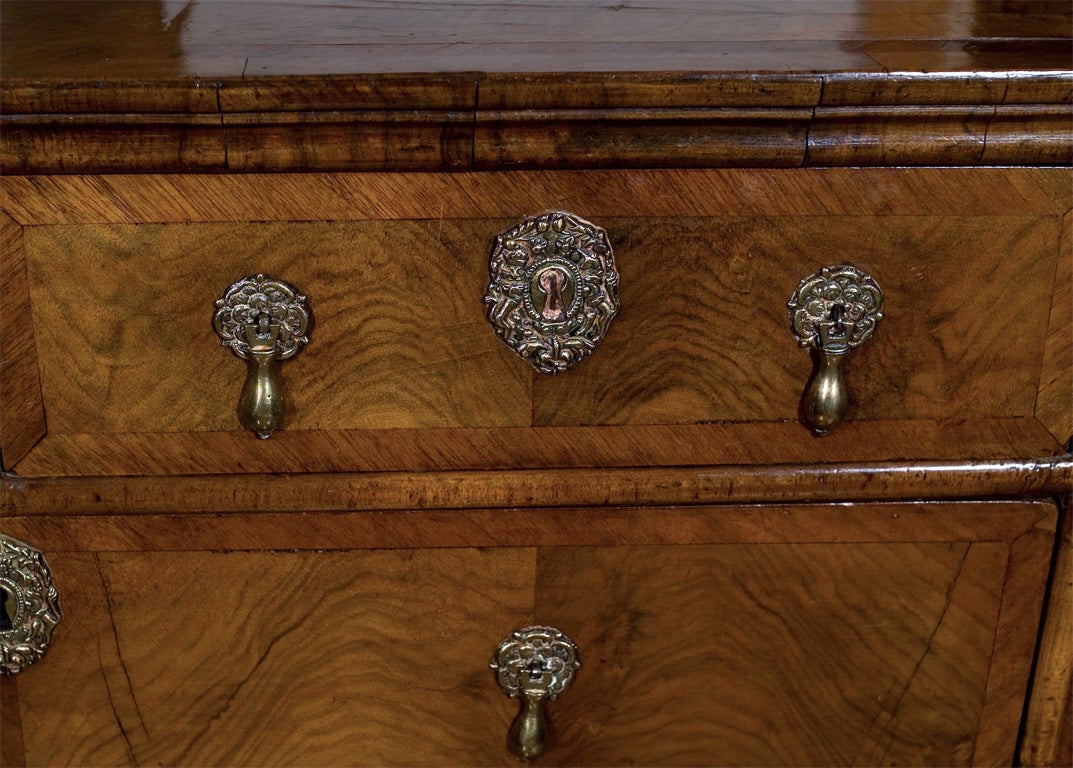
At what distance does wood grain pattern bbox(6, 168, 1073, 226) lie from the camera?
51cm

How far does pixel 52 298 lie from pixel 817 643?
458 mm

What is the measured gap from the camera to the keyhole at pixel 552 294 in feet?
1.76

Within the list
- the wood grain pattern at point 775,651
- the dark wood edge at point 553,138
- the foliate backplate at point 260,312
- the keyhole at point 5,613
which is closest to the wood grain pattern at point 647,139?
the dark wood edge at point 553,138

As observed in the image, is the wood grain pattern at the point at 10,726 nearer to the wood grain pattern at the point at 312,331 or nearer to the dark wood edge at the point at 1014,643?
the wood grain pattern at the point at 312,331

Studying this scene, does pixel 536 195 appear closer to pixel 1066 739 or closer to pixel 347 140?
pixel 347 140

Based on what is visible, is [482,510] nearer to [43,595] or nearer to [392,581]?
[392,581]

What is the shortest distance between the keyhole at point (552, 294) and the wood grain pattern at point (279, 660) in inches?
5.7

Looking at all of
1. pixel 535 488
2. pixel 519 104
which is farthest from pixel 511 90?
pixel 535 488

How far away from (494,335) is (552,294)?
4 cm

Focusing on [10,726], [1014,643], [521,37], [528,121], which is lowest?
[10,726]

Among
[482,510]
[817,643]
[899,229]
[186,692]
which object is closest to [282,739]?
[186,692]

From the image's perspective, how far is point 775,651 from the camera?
639 millimetres

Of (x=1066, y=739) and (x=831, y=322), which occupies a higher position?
(x=831, y=322)

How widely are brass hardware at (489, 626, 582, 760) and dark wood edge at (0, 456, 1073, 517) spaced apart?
0.09m
